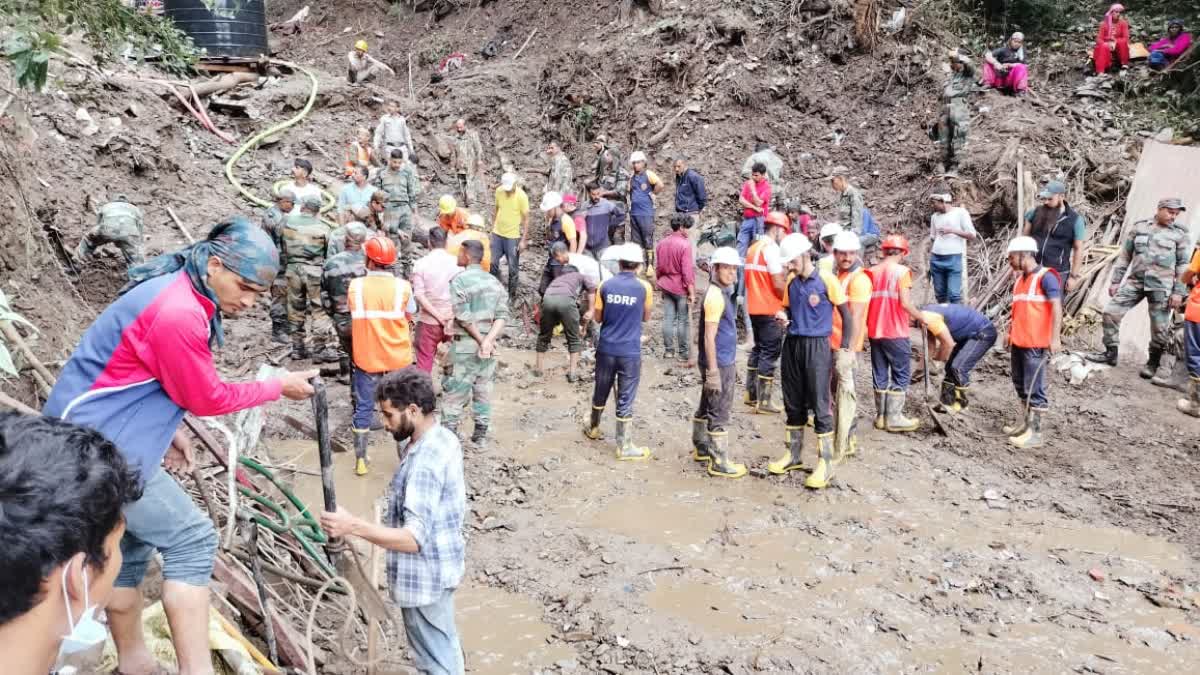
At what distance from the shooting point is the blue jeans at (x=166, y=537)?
243 centimetres

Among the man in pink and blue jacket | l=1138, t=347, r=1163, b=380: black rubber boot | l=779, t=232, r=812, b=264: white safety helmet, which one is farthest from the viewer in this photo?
l=1138, t=347, r=1163, b=380: black rubber boot

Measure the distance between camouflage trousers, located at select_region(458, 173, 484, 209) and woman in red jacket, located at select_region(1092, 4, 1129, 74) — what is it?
425 inches

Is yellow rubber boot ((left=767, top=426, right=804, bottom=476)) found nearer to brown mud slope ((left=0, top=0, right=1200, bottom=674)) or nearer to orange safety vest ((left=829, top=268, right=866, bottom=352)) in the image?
brown mud slope ((left=0, top=0, right=1200, bottom=674))

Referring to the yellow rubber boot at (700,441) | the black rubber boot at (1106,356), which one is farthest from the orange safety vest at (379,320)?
the black rubber boot at (1106,356)

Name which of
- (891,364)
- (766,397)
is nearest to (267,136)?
(766,397)

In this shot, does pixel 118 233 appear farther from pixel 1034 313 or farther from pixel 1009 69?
pixel 1009 69

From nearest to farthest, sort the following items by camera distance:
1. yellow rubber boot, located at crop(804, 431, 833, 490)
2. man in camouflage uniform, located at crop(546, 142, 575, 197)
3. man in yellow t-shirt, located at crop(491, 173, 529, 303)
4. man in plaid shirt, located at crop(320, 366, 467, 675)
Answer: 1. man in plaid shirt, located at crop(320, 366, 467, 675)
2. yellow rubber boot, located at crop(804, 431, 833, 490)
3. man in yellow t-shirt, located at crop(491, 173, 529, 303)
4. man in camouflage uniform, located at crop(546, 142, 575, 197)

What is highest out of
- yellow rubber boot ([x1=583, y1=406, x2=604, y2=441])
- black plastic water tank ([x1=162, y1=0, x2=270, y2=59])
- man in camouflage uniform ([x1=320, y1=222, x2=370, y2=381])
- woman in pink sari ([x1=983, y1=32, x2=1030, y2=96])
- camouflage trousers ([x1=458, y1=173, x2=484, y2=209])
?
black plastic water tank ([x1=162, y1=0, x2=270, y2=59])

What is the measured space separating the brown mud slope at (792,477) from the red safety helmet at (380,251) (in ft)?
5.84

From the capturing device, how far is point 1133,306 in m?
8.68

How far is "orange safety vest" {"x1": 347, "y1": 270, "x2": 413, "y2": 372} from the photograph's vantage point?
6094 millimetres

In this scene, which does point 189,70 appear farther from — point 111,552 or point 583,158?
point 111,552

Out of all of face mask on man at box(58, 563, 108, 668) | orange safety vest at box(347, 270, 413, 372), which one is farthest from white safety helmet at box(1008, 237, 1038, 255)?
face mask on man at box(58, 563, 108, 668)

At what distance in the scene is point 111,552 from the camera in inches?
63.7
